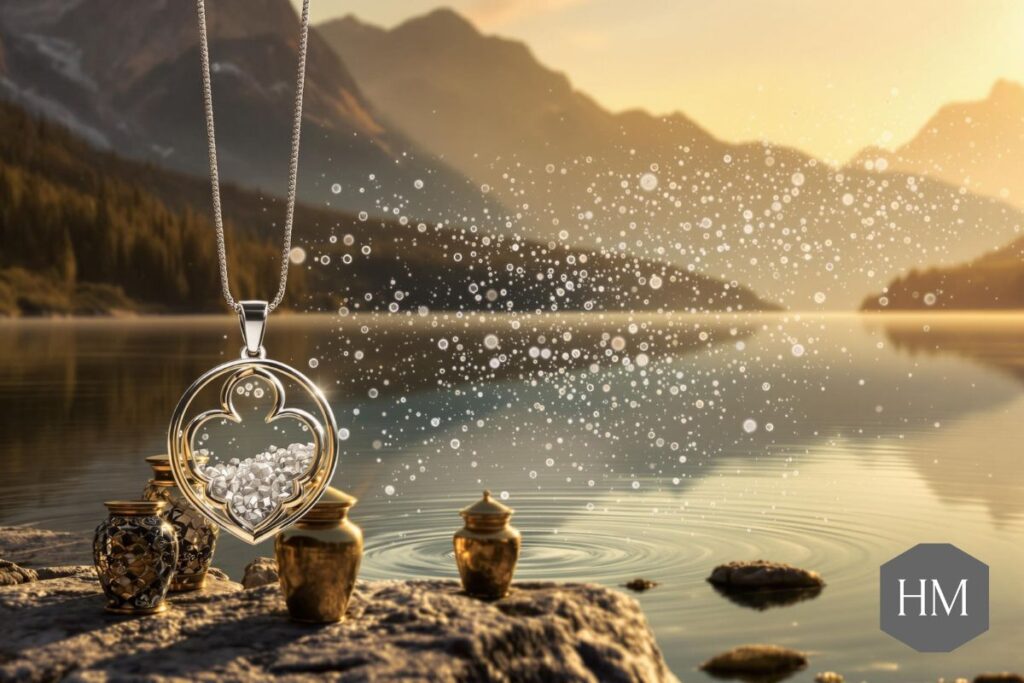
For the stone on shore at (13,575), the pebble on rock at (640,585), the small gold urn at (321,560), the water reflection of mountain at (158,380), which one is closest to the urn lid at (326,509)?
the small gold urn at (321,560)

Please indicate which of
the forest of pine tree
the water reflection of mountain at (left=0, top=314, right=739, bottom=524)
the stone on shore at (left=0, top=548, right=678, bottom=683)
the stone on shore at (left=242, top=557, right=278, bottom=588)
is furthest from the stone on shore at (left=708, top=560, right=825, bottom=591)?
the forest of pine tree

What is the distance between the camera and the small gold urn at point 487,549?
21.2 ft

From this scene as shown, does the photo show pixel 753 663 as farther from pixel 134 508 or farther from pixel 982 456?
pixel 982 456

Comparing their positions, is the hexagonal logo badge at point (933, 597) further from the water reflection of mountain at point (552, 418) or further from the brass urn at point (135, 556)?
the brass urn at point (135, 556)

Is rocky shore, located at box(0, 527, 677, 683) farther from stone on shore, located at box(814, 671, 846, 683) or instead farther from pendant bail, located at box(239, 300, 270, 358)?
stone on shore, located at box(814, 671, 846, 683)

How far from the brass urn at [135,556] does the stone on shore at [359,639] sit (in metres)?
0.11

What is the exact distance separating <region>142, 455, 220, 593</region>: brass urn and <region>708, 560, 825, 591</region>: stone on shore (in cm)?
669

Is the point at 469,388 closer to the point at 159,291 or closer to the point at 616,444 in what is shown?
the point at 616,444

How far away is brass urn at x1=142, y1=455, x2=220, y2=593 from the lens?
7051 millimetres

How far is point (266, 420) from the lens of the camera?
620 cm

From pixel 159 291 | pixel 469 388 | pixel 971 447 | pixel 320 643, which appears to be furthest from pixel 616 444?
pixel 159 291

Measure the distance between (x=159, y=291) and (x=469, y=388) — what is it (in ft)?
394

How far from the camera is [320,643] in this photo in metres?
5.94

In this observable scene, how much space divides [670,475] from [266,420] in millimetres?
15976
